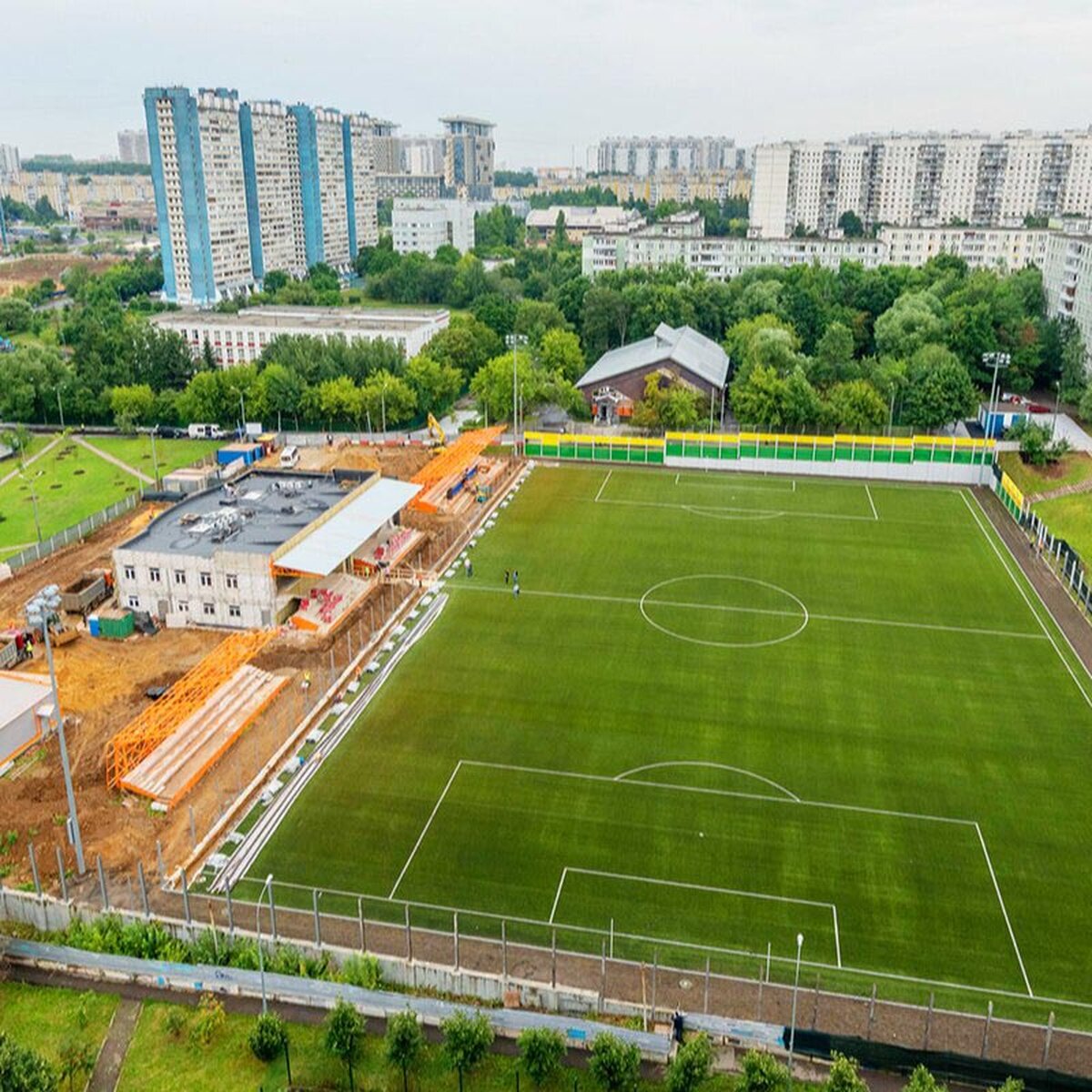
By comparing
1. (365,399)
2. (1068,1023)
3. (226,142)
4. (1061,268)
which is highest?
(226,142)

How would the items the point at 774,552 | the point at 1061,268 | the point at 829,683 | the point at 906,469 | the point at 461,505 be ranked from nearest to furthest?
the point at 829,683, the point at 774,552, the point at 461,505, the point at 906,469, the point at 1061,268

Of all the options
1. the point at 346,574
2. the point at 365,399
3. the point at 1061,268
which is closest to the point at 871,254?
the point at 1061,268

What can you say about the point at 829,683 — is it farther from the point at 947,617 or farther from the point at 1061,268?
the point at 1061,268

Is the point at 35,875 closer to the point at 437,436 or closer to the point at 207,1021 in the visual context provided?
the point at 207,1021

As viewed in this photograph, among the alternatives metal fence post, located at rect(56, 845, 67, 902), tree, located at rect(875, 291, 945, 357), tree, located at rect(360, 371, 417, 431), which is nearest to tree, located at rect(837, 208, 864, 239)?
tree, located at rect(875, 291, 945, 357)

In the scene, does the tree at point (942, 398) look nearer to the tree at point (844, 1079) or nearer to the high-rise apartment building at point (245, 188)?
the tree at point (844, 1079)

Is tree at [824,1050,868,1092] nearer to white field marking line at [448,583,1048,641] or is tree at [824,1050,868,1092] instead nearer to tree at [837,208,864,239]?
white field marking line at [448,583,1048,641]

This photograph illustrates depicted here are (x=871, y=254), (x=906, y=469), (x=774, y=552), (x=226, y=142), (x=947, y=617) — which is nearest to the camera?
(x=947, y=617)
